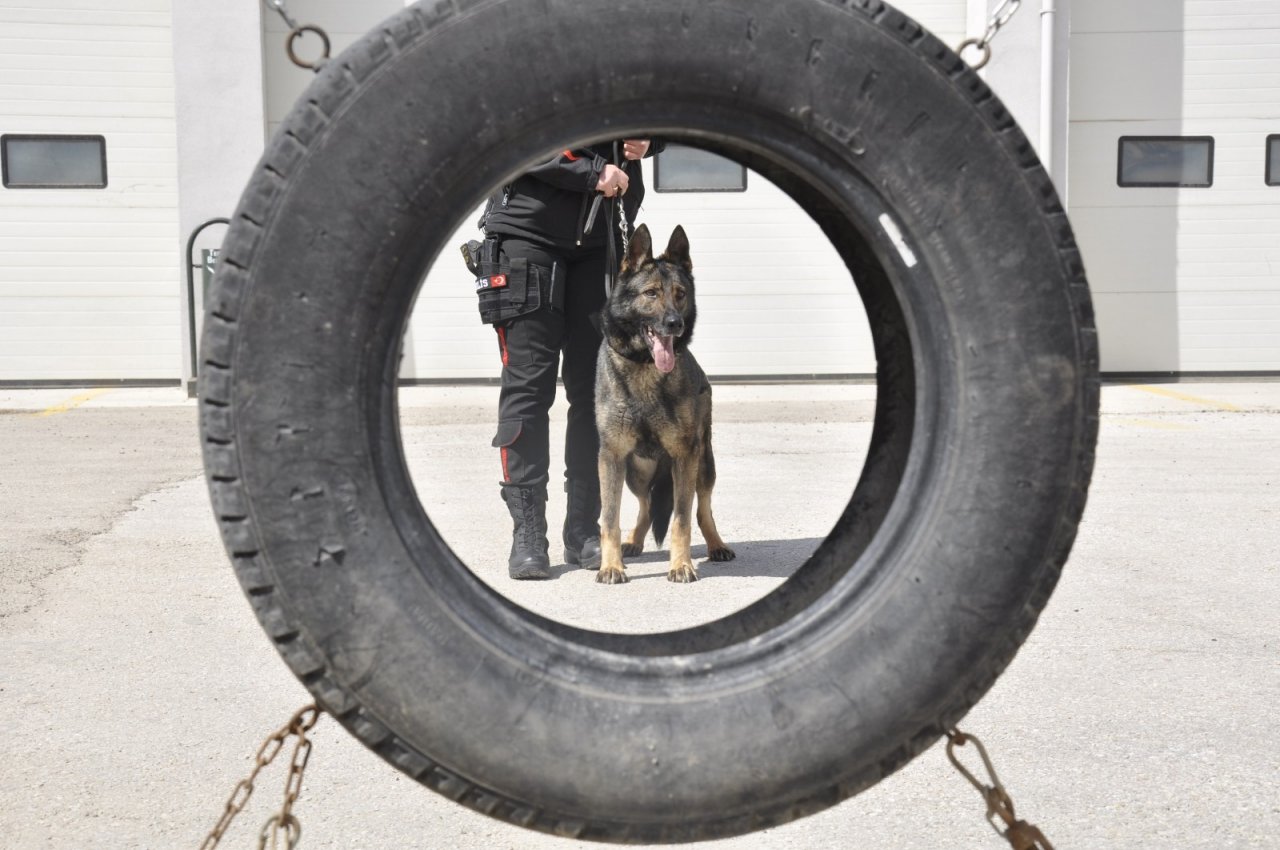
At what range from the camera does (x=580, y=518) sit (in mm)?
5387

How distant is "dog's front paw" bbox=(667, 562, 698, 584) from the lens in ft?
16.0

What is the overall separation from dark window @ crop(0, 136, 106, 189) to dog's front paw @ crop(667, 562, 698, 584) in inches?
384

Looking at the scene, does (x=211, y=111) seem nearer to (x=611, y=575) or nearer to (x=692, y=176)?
(x=692, y=176)

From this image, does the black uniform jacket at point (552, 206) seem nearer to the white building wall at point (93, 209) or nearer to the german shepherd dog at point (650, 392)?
the german shepherd dog at point (650, 392)

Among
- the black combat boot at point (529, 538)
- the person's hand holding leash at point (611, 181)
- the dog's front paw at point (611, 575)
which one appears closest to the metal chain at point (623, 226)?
the person's hand holding leash at point (611, 181)

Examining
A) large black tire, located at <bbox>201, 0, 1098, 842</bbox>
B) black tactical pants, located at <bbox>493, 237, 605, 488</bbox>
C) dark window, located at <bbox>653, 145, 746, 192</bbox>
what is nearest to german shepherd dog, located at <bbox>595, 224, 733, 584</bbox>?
black tactical pants, located at <bbox>493, 237, 605, 488</bbox>

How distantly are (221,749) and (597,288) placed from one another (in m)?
2.48

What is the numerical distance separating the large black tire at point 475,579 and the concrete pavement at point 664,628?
0.90 meters

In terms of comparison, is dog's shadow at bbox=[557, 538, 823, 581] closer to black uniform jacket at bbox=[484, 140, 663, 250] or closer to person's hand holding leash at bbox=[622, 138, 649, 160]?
black uniform jacket at bbox=[484, 140, 663, 250]

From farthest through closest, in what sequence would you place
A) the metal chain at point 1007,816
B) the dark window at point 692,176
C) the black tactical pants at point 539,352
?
1. the dark window at point 692,176
2. the black tactical pants at point 539,352
3. the metal chain at point 1007,816

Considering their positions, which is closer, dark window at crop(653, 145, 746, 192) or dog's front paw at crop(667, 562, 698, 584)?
dog's front paw at crop(667, 562, 698, 584)

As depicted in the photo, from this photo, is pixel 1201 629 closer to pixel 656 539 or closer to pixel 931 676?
pixel 656 539

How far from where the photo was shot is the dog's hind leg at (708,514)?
521cm

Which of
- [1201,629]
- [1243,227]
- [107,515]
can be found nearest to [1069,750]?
[1201,629]
